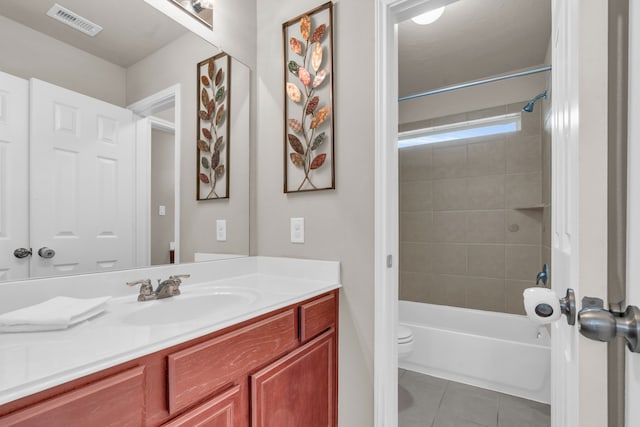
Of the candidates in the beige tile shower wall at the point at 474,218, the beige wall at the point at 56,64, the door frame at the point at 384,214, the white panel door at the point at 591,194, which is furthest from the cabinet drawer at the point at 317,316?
the beige tile shower wall at the point at 474,218

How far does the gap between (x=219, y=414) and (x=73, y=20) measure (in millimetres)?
1356

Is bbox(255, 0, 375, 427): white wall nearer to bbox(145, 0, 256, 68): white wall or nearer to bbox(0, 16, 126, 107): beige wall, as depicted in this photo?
bbox(145, 0, 256, 68): white wall

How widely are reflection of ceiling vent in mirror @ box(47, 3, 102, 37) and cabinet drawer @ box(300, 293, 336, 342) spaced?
4.12 ft

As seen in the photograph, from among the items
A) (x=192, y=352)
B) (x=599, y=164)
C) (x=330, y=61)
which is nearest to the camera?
(x=599, y=164)

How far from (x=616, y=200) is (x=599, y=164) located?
7 centimetres

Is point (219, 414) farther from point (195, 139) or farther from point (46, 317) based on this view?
point (195, 139)

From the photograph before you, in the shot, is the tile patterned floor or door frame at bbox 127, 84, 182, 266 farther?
Result: the tile patterned floor

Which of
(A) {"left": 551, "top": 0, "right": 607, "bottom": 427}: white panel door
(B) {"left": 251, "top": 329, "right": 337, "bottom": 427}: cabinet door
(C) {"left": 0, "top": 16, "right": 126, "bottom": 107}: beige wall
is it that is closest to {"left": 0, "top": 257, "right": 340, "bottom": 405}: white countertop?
(B) {"left": 251, "top": 329, "right": 337, "bottom": 427}: cabinet door

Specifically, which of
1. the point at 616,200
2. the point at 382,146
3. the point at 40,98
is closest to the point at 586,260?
the point at 616,200

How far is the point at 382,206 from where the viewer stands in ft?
4.32

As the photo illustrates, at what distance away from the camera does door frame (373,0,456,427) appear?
132 centimetres

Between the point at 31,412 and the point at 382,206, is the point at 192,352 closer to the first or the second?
the point at 31,412

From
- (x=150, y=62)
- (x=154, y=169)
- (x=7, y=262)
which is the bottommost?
(x=7, y=262)

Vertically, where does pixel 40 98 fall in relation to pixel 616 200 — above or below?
above
